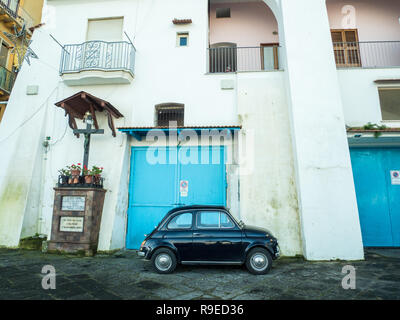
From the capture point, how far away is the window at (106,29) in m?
10.1

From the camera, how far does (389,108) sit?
897 centimetres

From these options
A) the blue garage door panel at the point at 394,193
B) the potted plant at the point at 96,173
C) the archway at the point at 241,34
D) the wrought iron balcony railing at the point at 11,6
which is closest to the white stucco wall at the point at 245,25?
the archway at the point at 241,34

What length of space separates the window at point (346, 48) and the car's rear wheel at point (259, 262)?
29.9ft

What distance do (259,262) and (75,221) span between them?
555 centimetres

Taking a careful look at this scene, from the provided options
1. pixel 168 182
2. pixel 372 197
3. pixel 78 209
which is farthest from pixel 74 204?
pixel 372 197

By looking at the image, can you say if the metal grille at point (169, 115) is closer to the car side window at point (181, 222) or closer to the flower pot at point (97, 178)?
the flower pot at point (97, 178)

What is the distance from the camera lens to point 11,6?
1231cm

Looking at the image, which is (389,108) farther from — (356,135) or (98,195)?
(98,195)

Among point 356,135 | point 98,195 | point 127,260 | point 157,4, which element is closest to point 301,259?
point 356,135

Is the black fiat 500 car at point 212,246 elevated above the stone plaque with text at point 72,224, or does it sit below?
below

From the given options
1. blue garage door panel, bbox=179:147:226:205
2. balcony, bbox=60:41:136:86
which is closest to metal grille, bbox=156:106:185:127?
blue garage door panel, bbox=179:147:226:205

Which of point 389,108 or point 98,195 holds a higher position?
point 389,108

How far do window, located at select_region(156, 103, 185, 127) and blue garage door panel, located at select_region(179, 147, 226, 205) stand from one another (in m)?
1.42
